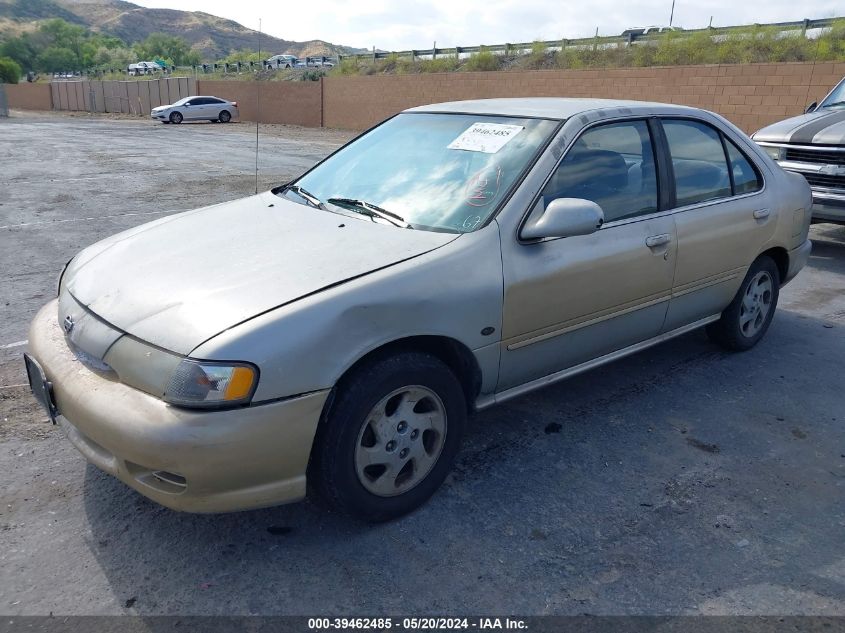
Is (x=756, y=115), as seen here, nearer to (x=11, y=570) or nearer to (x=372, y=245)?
(x=372, y=245)

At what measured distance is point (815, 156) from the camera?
7.62 meters

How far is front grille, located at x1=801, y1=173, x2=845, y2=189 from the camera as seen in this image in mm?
7340

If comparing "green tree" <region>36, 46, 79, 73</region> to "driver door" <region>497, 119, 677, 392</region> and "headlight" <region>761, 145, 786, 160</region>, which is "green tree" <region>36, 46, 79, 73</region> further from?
"driver door" <region>497, 119, 677, 392</region>

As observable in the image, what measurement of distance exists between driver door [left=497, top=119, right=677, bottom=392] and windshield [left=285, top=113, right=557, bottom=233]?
221 millimetres

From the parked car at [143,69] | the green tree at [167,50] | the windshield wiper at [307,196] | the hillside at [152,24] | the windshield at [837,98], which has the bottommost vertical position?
the windshield wiper at [307,196]

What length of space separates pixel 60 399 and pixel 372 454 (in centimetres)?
124

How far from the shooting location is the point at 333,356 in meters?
2.56

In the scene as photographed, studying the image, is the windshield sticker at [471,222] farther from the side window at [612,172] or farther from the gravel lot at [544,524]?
the gravel lot at [544,524]

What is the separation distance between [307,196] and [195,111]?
35134 millimetres

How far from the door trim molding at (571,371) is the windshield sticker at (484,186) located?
0.91 m

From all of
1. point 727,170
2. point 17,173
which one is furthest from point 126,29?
point 727,170

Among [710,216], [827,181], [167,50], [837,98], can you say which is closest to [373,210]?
[710,216]

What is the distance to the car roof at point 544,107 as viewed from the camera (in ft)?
12.2

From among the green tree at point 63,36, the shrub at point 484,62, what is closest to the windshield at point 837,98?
the shrub at point 484,62
